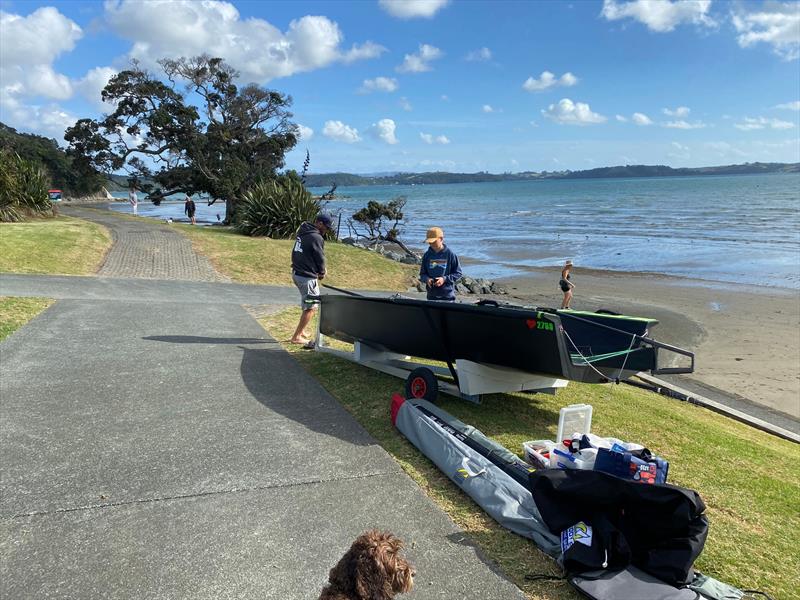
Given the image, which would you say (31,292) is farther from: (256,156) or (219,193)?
(256,156)

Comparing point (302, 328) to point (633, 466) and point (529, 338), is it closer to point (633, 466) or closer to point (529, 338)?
point (529, 338)

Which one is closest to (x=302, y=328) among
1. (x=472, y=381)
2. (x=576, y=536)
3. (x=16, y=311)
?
(x=472, y=381)

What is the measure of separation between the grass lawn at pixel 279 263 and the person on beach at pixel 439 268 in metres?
9.10

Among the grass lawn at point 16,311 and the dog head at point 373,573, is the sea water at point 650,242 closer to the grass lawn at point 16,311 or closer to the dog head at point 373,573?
the grass lawn at point 16,311

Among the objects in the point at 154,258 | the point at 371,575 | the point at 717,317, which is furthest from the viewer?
the point at 154,258

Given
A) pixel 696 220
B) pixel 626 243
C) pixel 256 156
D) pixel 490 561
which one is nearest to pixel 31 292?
pixel 490 561

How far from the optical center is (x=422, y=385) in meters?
5.55

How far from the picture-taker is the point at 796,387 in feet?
33.0

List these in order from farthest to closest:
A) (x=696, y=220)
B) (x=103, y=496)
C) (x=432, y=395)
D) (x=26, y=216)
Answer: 1. (x=696, y=220)
2. (x=26, y=216)
3. (x=432, y=395)
4. (x=103, y=496)

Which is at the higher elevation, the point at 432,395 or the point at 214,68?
the point at 214,68

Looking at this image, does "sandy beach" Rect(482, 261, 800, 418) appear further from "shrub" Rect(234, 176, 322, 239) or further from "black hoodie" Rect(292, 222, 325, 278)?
"shrub" Rect(234, 176, 322, 239)

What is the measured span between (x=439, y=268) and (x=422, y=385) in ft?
5.73

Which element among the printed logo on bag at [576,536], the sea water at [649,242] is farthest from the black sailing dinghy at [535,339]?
the sea water at [649,242]

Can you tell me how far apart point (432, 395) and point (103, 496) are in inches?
111
